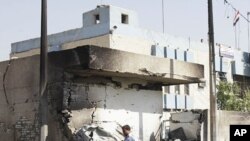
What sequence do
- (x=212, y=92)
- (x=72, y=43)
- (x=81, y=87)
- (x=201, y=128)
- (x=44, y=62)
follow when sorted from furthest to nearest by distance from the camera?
(x=72, y=43), (x=212, y=92), (x=201, y=128), (x=81, y=87), (x=44, y=62)

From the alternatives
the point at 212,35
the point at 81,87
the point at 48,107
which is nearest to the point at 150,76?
the point at 81,87

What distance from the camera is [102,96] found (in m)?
10.7

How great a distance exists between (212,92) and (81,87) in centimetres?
572

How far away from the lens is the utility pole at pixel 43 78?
9625 millimetres

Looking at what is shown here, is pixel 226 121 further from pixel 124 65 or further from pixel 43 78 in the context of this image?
pixel 43 78

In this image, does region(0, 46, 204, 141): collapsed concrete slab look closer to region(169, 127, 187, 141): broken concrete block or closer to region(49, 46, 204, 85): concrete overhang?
region(49, 46, 204, 85): concrete overhang

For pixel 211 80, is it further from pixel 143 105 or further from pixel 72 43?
pixel 72 43

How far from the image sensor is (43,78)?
9.66 meters

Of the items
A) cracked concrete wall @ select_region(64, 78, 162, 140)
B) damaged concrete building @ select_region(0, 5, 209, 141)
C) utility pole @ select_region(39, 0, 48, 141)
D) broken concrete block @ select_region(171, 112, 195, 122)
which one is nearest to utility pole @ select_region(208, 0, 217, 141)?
broken concrete block @ select_region(171, 112, 195, 122)

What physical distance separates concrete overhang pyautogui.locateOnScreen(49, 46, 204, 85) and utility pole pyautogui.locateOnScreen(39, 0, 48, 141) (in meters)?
0.29

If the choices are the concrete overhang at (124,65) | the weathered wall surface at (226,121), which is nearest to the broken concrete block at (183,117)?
the concrete overhang at (124,65)

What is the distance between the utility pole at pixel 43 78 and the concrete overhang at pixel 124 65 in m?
0.29

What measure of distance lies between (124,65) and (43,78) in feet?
5.85

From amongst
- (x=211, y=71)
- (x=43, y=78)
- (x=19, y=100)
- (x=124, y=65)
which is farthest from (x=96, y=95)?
(x=211, y=71)
